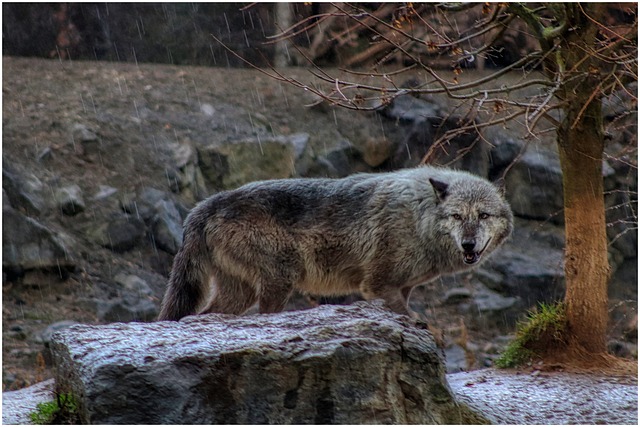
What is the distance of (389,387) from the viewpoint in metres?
4.90

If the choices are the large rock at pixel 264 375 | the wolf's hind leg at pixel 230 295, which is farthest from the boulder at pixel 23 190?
the large rock at pixel 264 375

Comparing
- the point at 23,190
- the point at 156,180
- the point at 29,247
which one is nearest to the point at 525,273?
the point at 156,180

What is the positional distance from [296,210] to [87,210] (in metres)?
5.28

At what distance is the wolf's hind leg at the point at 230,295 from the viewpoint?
719cm

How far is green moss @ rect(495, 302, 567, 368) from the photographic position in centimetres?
768

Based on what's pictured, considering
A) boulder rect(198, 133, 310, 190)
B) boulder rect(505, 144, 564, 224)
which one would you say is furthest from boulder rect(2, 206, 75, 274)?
boulder rect(505, 144, 564, 224)

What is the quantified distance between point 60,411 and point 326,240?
3.01 metres

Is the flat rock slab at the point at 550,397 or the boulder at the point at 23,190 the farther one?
the boulder at the point at 23,190

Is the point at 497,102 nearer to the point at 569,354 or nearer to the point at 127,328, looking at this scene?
the point at 569,354

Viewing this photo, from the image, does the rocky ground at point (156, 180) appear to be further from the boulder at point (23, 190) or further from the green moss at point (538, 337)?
the green moss at point (538, 337)

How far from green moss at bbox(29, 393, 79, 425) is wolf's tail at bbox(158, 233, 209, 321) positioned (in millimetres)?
1952

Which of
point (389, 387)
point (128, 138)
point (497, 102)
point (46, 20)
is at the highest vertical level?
point (46, 20)

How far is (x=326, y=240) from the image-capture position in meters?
7.30

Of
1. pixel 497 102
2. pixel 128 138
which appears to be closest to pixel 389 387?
pixel 497 102
